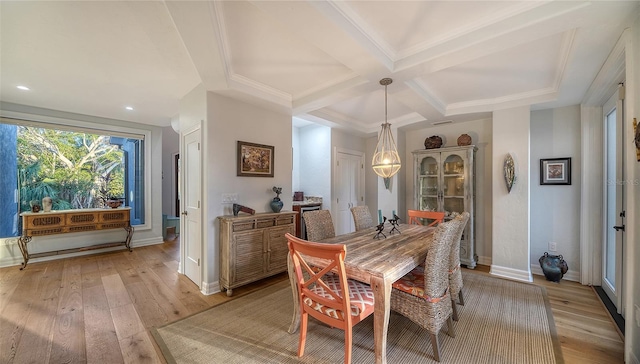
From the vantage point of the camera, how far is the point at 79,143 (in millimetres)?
4551

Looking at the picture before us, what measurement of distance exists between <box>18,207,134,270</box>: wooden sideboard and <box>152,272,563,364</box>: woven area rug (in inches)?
132

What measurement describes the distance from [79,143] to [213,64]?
13.8ft

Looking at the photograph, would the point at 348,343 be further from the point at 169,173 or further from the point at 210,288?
the point at 169,173

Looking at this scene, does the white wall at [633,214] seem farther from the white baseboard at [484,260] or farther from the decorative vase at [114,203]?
the decorative vase at [114,203]

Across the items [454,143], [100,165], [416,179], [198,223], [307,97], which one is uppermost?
[307,97]

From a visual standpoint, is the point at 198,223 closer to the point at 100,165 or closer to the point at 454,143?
the point at 100,165

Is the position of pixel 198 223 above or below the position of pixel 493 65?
below

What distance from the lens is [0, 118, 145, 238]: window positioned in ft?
12.7

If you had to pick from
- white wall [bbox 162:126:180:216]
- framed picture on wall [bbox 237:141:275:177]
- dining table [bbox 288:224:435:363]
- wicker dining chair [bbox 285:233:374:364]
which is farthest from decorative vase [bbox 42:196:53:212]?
wicker dining chair [bbox 285:233:374:364]

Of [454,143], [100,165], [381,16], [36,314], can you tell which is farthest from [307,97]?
[100,165]

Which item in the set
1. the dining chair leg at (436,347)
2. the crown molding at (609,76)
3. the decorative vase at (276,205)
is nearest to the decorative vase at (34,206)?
the decorative vase at (276,205)

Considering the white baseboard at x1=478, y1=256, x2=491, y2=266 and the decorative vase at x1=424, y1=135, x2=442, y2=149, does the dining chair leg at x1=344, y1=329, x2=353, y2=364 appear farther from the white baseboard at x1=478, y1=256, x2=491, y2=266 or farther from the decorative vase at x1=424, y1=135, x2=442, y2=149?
the decorative vase at x1=424, y1=135, x2=442, y2=149

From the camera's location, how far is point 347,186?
519cm

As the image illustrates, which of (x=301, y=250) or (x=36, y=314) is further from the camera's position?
(x=36, y=314)
